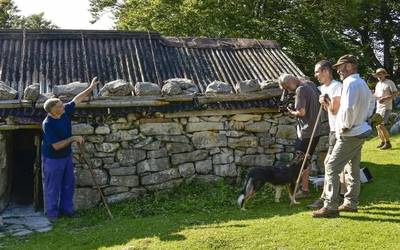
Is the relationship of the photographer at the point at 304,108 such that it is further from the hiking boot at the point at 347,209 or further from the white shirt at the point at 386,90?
the white shirt at the point at 386,90

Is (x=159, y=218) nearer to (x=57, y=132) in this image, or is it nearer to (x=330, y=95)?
(x=57, y=132)

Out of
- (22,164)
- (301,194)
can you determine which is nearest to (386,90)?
(301,194)

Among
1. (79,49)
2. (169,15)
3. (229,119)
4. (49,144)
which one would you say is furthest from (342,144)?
(169,15)

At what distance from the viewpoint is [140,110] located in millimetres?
8828

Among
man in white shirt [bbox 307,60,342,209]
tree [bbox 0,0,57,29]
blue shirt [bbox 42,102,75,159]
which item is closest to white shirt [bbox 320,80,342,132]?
man in white shirt [bbox 307,60,342,209]

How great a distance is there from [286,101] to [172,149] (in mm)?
2306

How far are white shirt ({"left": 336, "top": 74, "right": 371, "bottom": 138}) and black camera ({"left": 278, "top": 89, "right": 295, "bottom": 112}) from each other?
8.61 feet

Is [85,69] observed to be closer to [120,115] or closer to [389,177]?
[120,115]

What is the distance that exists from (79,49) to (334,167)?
585 cm

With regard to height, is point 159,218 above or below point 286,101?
below

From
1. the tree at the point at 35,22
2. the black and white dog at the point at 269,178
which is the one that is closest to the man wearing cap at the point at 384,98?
the black and white dog at the point at 269,178

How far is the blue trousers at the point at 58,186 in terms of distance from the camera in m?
8.07

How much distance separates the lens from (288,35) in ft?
73.4

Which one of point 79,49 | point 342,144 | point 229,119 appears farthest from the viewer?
point 79,49
